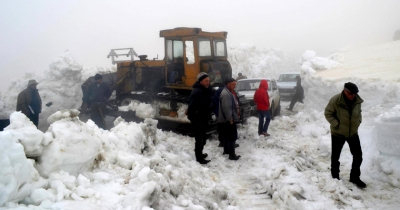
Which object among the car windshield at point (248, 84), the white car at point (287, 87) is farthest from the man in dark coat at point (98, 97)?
the white car at point (287, 87)

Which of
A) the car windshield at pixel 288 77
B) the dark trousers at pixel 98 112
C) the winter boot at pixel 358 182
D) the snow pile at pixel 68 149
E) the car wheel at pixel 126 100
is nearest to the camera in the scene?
the snow pile at pixel 68 149

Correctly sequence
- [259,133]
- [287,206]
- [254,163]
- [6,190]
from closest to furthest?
[6,190] < [287,206] < [254,163] < [259,133]

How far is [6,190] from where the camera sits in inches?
91.7

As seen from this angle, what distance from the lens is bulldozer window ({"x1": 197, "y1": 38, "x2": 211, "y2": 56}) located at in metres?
8.88

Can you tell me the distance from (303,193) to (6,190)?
3764mm

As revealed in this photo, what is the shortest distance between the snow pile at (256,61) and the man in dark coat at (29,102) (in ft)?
62.0

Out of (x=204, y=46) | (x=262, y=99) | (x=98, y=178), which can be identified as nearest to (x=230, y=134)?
(x=262, y=99)

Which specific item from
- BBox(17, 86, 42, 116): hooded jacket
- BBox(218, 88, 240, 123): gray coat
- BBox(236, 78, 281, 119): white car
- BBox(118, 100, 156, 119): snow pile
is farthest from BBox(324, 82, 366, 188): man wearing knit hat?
BBox(17, 86, 42, 116): hooded jacket

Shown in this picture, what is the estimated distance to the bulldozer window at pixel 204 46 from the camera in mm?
8883

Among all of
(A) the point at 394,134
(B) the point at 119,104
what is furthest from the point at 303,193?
(B) the point at 119,104

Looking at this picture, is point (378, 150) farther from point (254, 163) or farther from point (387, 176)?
point (254, 163)

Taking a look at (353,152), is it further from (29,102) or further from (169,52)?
(29,102)

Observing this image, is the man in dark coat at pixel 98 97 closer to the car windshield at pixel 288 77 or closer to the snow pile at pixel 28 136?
the snow pile at pixel 28 136

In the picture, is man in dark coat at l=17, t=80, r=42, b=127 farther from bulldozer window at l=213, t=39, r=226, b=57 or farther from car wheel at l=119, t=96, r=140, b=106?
bulldozer window at l=213, t=39, r=226, b=57
